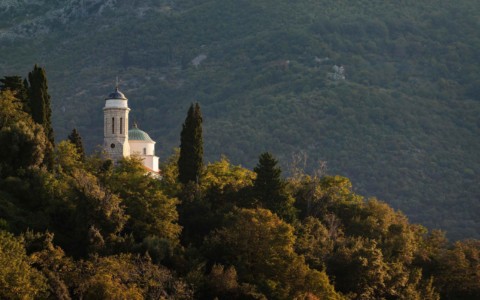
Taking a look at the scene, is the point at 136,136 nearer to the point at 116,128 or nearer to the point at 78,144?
the point at 116,128

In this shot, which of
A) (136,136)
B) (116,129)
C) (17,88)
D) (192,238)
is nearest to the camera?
(192,238)

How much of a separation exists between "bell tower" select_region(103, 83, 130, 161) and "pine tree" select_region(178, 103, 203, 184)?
9805 mm

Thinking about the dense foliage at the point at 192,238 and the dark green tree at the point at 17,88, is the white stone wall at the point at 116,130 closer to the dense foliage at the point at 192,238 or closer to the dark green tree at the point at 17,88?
Result: the dense foliage at the point at 192,238

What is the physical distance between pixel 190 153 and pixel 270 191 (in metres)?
7.27

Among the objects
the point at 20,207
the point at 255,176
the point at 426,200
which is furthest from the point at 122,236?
the point at 426,200

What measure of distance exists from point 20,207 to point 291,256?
63.6ft

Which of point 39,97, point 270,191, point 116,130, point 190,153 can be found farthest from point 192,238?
point 116,130

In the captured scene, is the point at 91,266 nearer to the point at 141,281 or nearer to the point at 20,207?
the point at 141,281

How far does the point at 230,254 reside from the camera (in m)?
80.5

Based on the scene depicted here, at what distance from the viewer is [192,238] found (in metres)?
85.2

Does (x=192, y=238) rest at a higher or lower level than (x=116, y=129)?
lower

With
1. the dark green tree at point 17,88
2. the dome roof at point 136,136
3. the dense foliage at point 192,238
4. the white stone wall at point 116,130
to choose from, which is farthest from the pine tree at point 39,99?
the dome roof at point 136,136

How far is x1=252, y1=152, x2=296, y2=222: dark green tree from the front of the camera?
8812 cm

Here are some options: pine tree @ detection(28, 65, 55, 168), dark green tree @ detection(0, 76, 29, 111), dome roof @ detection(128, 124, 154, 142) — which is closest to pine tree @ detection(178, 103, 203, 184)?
pine tree @ detection(28, 65, 55, 168)
